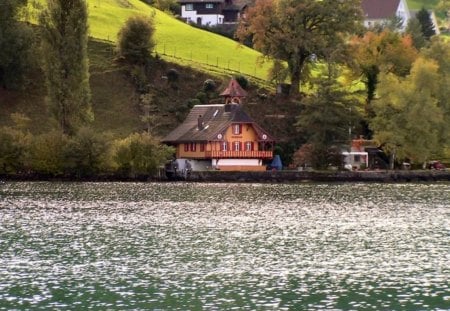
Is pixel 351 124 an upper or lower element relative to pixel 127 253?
upper

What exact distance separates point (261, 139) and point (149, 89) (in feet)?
67.2

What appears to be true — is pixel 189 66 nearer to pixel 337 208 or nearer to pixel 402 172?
pixel 402 172

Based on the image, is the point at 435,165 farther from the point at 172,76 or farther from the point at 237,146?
the point at 172,76

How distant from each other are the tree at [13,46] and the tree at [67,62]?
12.5m

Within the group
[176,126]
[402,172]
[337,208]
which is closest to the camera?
[337,208]

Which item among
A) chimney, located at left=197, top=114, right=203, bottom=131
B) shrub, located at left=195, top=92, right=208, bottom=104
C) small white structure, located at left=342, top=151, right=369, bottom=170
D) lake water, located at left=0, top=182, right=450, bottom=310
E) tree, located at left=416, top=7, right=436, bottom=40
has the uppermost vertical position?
tree, located at left=416, top=7, right=436, bottom=40

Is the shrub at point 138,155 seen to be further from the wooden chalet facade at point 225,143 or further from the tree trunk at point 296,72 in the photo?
the tree trunk at point 296,72

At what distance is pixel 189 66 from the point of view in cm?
13088

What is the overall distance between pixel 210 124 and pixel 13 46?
26.4 m

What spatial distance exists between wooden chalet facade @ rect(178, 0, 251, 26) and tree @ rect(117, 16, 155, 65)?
166 feet

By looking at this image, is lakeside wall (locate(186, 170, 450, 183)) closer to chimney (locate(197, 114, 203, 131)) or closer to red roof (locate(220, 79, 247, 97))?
chimney (locate(197, 114, 203, 131))

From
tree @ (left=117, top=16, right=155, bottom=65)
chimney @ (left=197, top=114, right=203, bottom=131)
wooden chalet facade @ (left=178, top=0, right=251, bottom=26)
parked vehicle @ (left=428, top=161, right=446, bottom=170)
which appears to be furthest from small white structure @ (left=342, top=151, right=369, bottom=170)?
wooden chalet facade @ (left=178, top=0, right=251, bottom=26)

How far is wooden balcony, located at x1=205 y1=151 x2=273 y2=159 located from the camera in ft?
358

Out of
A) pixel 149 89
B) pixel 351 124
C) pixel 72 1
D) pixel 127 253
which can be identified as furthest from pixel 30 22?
pixel 127 253
